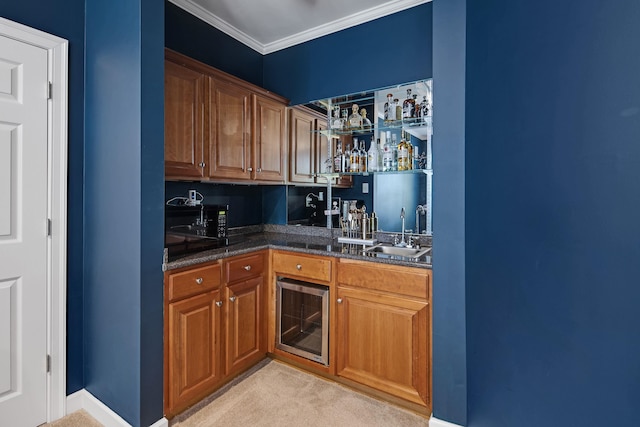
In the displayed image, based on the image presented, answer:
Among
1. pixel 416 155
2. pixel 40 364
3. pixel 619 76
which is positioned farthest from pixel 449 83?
pixel 40 364

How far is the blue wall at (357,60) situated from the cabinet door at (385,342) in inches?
67.6

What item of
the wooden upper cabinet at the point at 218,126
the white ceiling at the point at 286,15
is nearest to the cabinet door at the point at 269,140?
the wooden upper cabinet at the point at 218,126

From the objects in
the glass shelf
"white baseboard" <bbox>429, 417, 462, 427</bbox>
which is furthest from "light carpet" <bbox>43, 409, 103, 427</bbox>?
the glass shelf

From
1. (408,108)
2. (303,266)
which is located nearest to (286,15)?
(408,108)

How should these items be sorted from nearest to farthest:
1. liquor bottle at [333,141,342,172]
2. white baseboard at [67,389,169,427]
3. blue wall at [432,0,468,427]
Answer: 1. blue wall at [432,0,468,427]
2. white baseboard at [67,389,169,427]
3. liquor bottle at [333,141,342,172]

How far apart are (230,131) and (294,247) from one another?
3.31 feet

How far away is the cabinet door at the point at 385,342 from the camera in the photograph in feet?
6.08

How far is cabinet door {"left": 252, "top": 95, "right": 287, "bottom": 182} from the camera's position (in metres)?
2.63

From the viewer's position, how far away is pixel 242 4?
8.20ft

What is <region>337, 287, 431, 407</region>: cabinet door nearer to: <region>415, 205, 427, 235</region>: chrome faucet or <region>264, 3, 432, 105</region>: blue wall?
<region>415, 205, 427, 235</region>: chrome faucet

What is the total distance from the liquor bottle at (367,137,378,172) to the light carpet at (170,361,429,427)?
1.67 m

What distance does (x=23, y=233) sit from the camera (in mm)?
1691

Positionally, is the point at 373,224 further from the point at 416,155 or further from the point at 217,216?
the point at 217,216

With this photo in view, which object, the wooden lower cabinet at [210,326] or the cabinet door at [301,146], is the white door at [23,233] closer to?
the wooden lower cabinet at [210,326]
